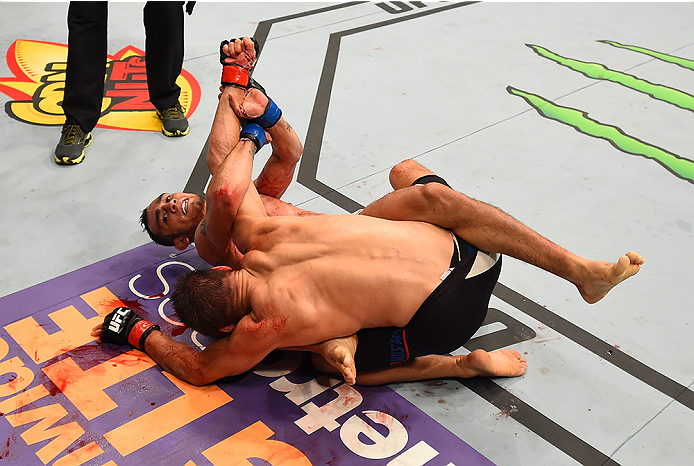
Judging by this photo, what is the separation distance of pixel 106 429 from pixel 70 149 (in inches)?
72.6

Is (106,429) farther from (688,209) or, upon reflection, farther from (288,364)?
(688,209)

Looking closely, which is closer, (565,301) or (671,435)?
(671,435)

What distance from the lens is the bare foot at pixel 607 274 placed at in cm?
208

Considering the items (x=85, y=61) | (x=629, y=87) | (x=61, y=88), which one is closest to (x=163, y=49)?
(x=85, y=61)

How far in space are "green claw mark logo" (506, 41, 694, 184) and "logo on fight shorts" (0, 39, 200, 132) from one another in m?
2.26

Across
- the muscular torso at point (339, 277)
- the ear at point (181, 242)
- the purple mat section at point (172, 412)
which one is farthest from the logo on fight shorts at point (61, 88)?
the muscular torso at point (339, 277)

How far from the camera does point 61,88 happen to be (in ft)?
14.0

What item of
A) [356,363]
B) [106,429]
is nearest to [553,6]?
[356,363]

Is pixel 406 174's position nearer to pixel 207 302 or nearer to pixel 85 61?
pixel 207 302

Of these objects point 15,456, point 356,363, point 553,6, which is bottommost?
point 15,456

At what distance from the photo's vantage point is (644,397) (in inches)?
A: 96.7

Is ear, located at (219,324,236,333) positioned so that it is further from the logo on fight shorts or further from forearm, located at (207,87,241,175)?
the logo on fight shorts

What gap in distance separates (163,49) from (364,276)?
2.22 m

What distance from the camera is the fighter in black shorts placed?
2285mm
